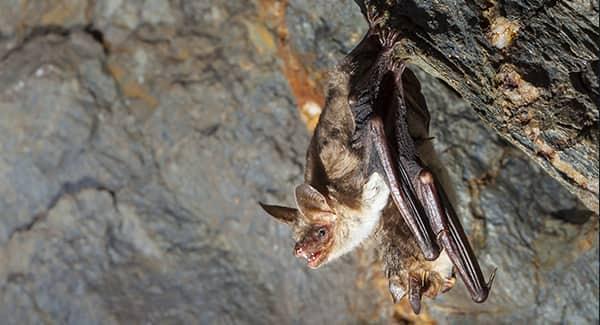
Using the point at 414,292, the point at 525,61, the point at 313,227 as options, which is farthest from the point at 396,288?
the point at 525,61

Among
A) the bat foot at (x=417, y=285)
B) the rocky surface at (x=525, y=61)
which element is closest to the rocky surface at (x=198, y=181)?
A: the bat foot at (x=417, y=285)

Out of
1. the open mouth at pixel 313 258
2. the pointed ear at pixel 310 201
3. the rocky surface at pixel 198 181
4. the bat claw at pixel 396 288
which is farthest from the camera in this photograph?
the rocky surface at pixel 198 181

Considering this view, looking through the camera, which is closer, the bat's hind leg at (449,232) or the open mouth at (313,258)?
the bat's hind leg at (449,232)

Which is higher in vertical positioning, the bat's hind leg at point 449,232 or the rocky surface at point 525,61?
the rocky surface at point 525,61

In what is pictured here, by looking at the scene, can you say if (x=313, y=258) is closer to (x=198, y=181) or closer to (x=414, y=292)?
(x=414, y=292)

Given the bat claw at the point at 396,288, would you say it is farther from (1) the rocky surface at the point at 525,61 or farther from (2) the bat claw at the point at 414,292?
(1) the rocky surface at the point at 525,61

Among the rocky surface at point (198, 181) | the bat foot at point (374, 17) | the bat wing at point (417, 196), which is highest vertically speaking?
the bat foot at point (374, 17)
